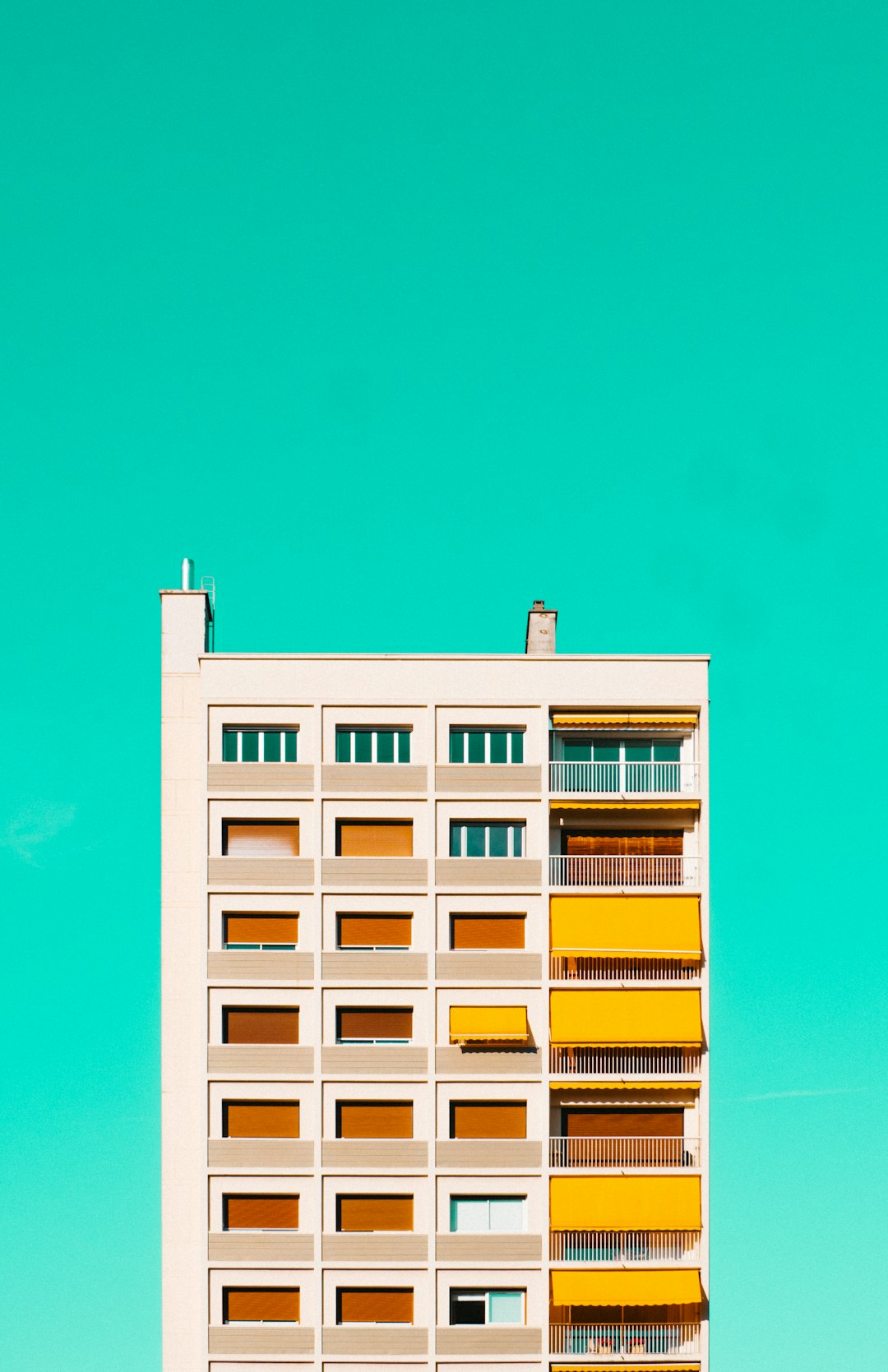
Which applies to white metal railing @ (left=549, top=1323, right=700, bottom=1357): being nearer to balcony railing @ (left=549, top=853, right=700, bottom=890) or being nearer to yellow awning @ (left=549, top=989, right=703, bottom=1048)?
yellow awning @ (left=549, top=989, right=703, bottom=1048)

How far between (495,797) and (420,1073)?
23.3ft

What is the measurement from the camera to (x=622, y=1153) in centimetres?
4144

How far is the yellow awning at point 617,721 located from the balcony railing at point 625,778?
99 centimetres

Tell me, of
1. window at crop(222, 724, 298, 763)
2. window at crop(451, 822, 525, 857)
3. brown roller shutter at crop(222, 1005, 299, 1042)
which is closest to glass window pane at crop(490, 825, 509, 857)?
window at crop(451, 822, 525, 857)

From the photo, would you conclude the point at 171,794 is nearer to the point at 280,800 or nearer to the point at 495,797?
the point at 280,800

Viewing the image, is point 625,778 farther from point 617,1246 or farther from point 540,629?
point 617,1246

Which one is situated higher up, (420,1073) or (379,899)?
(379,899)

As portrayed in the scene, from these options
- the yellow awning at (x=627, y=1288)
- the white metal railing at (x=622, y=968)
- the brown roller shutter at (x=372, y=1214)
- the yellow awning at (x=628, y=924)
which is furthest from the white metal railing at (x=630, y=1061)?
Answer: the brown roller shutter at (x=372, y=1214)

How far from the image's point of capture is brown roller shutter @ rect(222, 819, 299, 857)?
42.2 m

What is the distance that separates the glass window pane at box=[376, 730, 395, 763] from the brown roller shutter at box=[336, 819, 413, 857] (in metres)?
1.63

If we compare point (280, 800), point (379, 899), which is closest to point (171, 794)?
point (280, 800)

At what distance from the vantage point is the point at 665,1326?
134ft

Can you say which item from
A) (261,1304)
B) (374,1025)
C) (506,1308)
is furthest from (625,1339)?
(374,1025)

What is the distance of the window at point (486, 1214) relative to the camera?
135 ft
